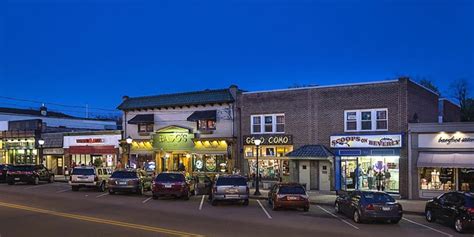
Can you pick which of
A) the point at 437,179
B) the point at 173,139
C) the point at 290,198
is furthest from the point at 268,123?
the point at 290,198

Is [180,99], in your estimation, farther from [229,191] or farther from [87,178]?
[229,191]

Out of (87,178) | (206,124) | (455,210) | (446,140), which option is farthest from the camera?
(206,124)

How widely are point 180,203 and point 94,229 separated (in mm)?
10274

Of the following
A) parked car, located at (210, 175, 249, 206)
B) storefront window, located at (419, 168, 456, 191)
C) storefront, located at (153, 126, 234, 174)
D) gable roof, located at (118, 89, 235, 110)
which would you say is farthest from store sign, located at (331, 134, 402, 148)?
parked car, located at (210, 175, 249, 206)

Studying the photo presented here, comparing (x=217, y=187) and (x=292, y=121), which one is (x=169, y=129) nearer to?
(x=292, y=121)

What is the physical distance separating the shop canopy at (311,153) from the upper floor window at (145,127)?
49.4 ft

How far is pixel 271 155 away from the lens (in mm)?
38250

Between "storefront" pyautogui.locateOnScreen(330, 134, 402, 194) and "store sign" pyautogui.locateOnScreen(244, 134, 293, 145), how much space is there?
344 centimetres

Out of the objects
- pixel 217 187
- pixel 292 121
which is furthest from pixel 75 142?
pixel 217 187

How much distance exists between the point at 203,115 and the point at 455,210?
25.3m

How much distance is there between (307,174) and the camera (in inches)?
1422

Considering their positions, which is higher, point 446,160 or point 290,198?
point 446,160

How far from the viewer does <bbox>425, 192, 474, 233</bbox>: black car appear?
18.2 m

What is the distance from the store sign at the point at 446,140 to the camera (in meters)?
29.8
